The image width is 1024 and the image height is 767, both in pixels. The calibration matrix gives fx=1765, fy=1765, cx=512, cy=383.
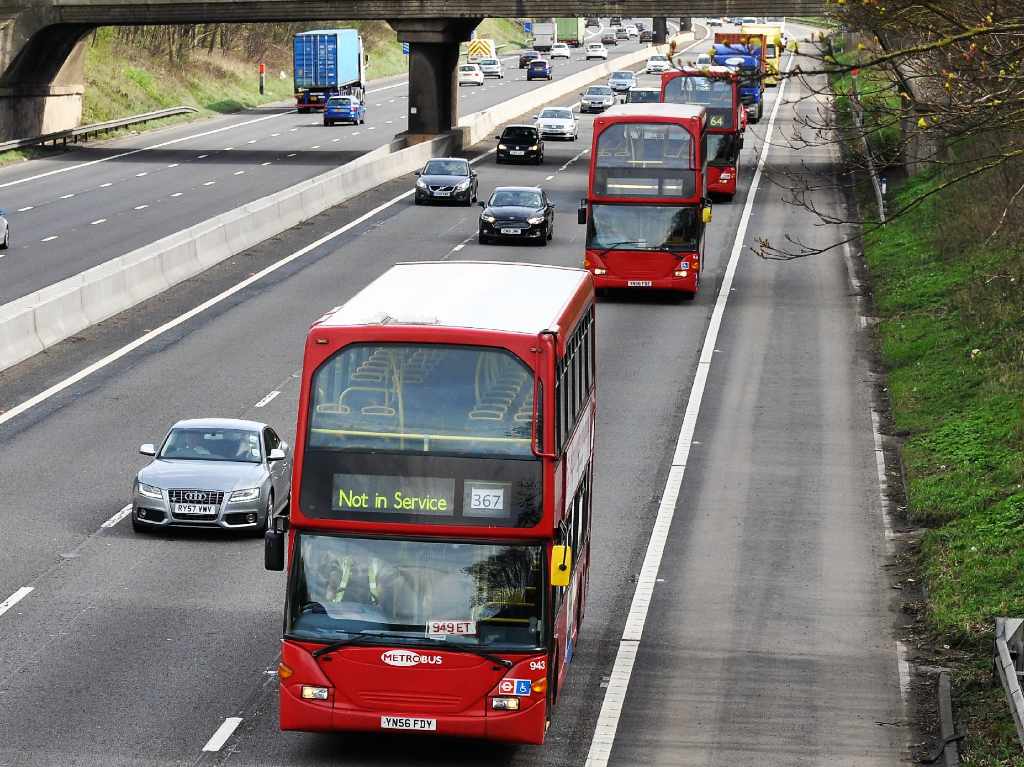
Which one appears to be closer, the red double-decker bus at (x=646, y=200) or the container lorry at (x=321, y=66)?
the red double-decker bus at (x=646, y=200)

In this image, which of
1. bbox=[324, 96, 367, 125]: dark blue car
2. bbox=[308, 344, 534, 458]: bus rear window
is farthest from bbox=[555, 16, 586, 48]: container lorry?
bbox=[308, 344, 534, 458]: bus rear window

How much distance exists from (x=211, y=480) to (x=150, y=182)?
143ft

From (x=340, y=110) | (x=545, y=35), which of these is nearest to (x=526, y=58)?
(x=545, y=35)

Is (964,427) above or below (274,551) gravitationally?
below

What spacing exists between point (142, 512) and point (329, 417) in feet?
27.6

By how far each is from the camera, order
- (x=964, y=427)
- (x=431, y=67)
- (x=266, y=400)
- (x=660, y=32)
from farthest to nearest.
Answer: (x=660, y=32) < (x=431, y=67) < (x=266, y=400) < (x=964, y=427)

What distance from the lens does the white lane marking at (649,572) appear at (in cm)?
1513

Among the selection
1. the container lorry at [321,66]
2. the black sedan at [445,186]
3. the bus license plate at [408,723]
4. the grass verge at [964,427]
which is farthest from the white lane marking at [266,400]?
the container lorry at [321,66]

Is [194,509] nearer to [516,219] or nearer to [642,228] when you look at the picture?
[642,228]

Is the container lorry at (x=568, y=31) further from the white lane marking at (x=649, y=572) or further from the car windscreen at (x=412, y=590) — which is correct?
the car windscreen at (x=412, y=590)

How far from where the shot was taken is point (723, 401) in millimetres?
30047

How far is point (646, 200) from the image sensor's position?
38.7 meters

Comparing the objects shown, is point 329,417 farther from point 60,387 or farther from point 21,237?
point 21,237

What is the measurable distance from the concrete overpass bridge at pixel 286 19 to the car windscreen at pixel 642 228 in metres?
28.8
